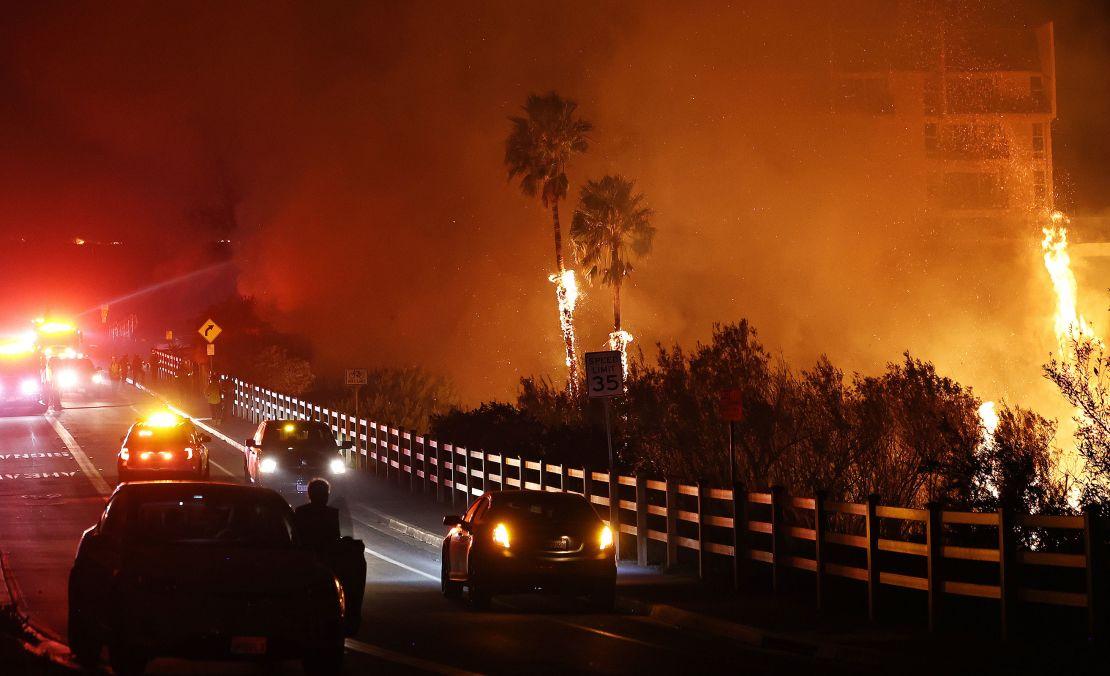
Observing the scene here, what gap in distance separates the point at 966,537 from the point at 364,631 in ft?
27.5

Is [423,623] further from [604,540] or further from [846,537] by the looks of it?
[846,537]

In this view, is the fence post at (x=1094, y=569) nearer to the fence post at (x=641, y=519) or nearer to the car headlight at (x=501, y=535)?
the car headlight at (x=501, y=535)

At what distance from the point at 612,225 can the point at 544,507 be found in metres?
45.2

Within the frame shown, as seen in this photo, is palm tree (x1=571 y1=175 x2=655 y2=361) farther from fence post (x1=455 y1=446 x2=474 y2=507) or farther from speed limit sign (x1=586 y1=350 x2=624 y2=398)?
speed limit sign (x1=586 y1=350 x2=624 y2=398)

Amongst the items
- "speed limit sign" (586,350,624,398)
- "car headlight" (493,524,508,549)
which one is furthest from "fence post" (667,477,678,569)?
"car headlight" (493,524,508,549)

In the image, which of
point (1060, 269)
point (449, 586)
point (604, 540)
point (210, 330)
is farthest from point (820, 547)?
point (1060, 269)

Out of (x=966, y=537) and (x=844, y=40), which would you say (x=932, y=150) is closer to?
(x=844, y=40)

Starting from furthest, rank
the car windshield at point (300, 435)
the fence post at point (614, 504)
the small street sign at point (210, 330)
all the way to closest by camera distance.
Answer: the small street sign at point (210, 330)
the car windshield at point (300, 435)
the fence post at point (614, 504)

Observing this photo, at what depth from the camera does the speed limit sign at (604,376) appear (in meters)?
22.8

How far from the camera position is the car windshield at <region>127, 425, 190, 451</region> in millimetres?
32156

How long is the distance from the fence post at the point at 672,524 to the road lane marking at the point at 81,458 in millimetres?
14089

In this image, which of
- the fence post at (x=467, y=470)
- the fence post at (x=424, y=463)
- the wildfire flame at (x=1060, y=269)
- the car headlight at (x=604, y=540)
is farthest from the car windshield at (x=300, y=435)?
the wildfire flame at (x=1060, y=269)

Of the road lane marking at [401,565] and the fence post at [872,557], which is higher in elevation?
the fence post at [872,557]

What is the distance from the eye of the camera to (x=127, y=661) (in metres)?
10.1
